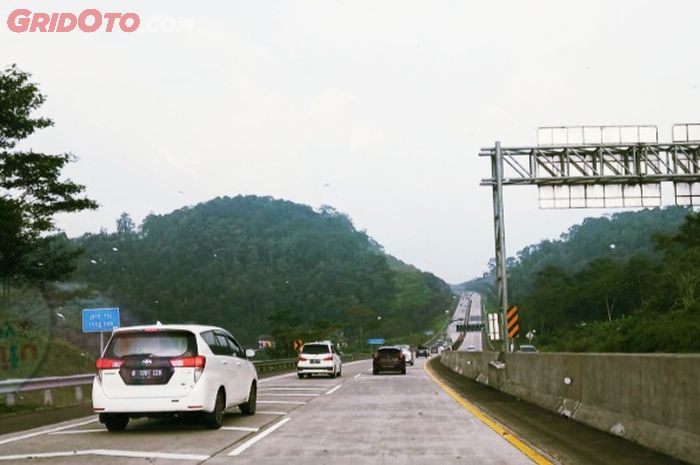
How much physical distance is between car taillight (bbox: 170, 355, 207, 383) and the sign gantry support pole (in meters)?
17.4

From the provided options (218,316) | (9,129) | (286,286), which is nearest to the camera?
(9,129)

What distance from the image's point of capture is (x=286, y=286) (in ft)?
633

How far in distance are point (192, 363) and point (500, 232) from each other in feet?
62.4

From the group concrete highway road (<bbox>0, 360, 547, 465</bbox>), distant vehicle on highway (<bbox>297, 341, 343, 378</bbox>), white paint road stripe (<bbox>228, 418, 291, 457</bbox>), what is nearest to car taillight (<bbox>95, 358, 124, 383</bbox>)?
concrete highway road (<bbox>0, 360, 547, 465</bbox>)

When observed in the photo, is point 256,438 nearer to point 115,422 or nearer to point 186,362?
point 186,362

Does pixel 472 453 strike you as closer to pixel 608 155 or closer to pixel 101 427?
pixel 101 427

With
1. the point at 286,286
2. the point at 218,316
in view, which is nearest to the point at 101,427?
the point at 218,316

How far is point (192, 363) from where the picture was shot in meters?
13.0

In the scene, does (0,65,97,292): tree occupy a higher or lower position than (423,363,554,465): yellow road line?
higher

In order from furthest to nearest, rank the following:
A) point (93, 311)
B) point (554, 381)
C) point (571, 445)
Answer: point (93, 311) → point (554, 381) → point (571, 445)

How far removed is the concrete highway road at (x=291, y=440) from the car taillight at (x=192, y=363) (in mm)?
940

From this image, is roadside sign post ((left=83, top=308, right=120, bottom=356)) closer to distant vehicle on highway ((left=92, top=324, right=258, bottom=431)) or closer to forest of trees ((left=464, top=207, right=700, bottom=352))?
distant vehicle on highway ((left=92, top=324, right=258, bottom=431))

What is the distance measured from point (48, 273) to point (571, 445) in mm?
34083

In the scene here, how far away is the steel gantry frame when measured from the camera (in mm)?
28750
